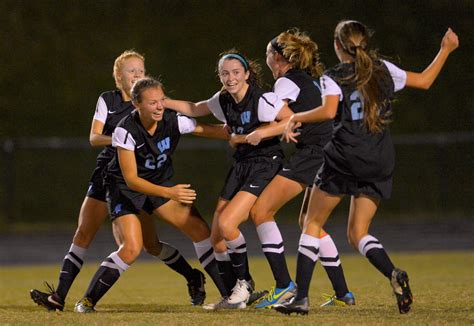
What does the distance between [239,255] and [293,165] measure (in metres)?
0.74

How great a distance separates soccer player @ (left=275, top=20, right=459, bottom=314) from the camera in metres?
6.11

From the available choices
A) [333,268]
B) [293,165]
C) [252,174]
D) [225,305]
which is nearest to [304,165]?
[293,165]

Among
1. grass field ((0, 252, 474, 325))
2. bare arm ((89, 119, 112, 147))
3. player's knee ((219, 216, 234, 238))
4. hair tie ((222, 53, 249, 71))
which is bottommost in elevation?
grass field ((0, 252, 474, 325))

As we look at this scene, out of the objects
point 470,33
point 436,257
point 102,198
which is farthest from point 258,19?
point 102,198

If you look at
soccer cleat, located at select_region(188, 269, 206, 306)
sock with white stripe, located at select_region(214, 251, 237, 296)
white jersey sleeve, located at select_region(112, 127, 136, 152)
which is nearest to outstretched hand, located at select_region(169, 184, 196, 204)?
white jersey sleeve, located at select_region(112, 127, 136, 152)

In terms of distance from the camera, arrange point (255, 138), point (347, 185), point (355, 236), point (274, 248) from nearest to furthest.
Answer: point (347, 185), point (355, 236), point (255, 138), point (274, 248)

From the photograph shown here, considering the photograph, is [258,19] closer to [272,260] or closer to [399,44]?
[399,44]

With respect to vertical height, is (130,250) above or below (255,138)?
below

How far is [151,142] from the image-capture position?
6.80m

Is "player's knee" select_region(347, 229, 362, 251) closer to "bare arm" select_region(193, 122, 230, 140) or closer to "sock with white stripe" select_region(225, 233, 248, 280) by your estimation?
"sock with white stripe" select_region(225, 233, 248, 280)

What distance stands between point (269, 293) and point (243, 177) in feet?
2.78

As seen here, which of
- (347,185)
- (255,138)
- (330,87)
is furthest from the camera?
(255,138)

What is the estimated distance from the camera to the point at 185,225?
7.07m

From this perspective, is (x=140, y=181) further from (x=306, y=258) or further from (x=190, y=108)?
(x=306, y=258)
